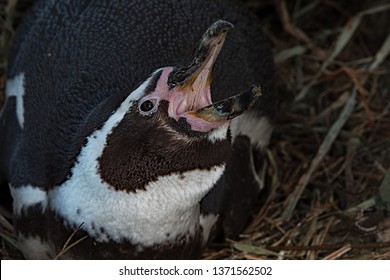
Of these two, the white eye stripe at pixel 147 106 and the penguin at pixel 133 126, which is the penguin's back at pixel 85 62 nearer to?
the penguin at pixel 133 126

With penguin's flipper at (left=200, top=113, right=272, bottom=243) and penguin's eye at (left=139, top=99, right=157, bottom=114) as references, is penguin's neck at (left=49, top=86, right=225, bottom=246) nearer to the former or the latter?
penguin's eye at (left=139, top=99, right=157, bottom=114)

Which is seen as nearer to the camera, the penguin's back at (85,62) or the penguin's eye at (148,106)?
the penguin's eye at (148,106)

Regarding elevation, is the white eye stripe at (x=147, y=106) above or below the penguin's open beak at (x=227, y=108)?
above

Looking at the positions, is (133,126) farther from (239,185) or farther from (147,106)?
(239,185)

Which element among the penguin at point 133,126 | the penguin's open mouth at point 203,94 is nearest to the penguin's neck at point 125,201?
the penguin at point 133,126

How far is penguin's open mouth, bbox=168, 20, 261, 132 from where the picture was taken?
1871mm

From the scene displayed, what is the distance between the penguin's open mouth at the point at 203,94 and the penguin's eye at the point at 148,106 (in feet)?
0.11

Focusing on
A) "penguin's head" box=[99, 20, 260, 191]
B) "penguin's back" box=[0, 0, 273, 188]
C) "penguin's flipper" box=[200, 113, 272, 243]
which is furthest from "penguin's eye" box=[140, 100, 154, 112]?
"penguin's flipper" box=[200, 113, 272, 243]

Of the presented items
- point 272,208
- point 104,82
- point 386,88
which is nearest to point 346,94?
point 386,88

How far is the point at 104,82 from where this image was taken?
7.34 feet

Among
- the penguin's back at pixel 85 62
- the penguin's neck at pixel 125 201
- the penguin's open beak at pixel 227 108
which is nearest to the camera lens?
the penguin's open beak at pixel 227 108

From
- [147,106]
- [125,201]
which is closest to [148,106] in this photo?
[147,106]

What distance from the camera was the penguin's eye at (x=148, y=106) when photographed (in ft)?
6.30
